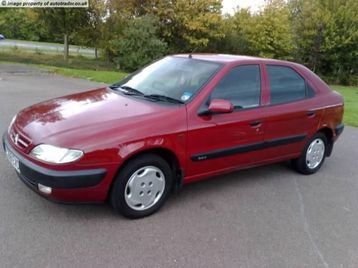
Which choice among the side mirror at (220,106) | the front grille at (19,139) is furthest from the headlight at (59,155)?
the side mirror at (220,106)

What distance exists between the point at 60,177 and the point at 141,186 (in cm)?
76

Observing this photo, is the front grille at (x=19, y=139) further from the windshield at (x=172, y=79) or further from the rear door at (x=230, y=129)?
the rear door at (x=230, y=129)

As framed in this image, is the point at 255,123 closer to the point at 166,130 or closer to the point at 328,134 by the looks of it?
the point at 166,130

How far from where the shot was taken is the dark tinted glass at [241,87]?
4004 millimetres

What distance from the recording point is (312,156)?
510 centimetres

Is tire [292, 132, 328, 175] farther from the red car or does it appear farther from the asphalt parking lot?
the asphalt parking lot

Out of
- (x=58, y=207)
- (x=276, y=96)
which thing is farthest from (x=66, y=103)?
(x=276, y=96)

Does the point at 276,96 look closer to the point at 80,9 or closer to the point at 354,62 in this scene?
the point at 80,9

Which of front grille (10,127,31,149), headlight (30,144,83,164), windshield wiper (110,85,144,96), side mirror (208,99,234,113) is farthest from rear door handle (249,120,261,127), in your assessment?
front grille (10,127,31,149)

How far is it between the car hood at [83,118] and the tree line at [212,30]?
15.8m

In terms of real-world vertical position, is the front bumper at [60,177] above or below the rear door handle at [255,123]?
below

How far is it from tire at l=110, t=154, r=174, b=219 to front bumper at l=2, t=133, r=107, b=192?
0.78 ft

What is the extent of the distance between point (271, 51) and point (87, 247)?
25.5 metres

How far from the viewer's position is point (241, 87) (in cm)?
418
